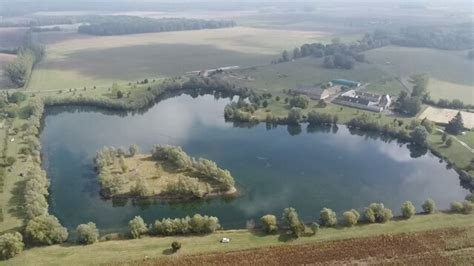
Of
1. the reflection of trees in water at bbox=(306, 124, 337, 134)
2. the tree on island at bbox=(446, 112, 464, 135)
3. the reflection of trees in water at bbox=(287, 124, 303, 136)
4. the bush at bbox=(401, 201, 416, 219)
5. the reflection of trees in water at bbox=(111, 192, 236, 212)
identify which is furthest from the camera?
the reflection of trees in water at bbox=(306, 124, 337, 134)

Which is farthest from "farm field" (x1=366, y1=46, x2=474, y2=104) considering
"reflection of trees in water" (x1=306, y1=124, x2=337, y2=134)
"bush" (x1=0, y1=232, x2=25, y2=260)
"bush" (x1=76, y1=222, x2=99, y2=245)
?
"bush" (x1=0, y1=232, x2=25, y2=260)

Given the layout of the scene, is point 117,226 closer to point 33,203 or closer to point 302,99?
point 33,203

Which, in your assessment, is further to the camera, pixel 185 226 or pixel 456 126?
pixel 456 126

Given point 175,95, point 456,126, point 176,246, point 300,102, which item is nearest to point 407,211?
point 176,246

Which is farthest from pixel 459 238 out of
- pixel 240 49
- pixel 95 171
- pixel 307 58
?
pixel 240 49

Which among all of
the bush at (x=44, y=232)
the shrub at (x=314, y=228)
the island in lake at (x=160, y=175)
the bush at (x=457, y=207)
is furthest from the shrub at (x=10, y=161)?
the bush at (x=457, y=207)

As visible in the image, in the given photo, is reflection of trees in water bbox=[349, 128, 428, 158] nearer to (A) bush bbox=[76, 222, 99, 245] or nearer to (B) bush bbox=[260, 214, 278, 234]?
(B) bush bbox=[260, 214, 278, 234]

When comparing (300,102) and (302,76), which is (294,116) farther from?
(302,76)
